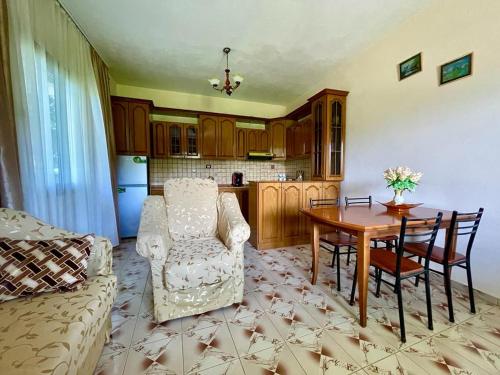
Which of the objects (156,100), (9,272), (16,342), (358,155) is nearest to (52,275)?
(9,272)

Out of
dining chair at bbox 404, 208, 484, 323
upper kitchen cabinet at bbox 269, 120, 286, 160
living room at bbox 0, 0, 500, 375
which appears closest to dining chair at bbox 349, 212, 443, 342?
living room at bbox 0, 0, 500, 375

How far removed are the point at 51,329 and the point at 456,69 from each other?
3.22m

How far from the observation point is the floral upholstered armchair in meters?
1.38

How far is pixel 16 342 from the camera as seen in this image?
706 mm

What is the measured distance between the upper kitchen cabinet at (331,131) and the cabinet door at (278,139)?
3.94ft

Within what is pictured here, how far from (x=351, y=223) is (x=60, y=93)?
278 centimetres

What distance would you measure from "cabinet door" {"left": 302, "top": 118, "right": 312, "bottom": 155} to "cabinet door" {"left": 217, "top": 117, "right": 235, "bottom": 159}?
1.38 m

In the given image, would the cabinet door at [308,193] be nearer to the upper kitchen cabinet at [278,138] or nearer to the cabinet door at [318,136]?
the cabinet door at [318,136]

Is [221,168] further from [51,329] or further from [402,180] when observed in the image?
[51,329]

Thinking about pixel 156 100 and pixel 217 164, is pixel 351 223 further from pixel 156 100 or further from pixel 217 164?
pixel 156 100

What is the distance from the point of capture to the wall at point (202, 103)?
12.3 feet

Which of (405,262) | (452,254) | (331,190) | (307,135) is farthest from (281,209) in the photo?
(452,254)

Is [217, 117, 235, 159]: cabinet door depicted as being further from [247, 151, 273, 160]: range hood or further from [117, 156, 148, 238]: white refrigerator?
[117, 156, 148, 238]: white refrigerator

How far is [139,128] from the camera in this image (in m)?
3.29
